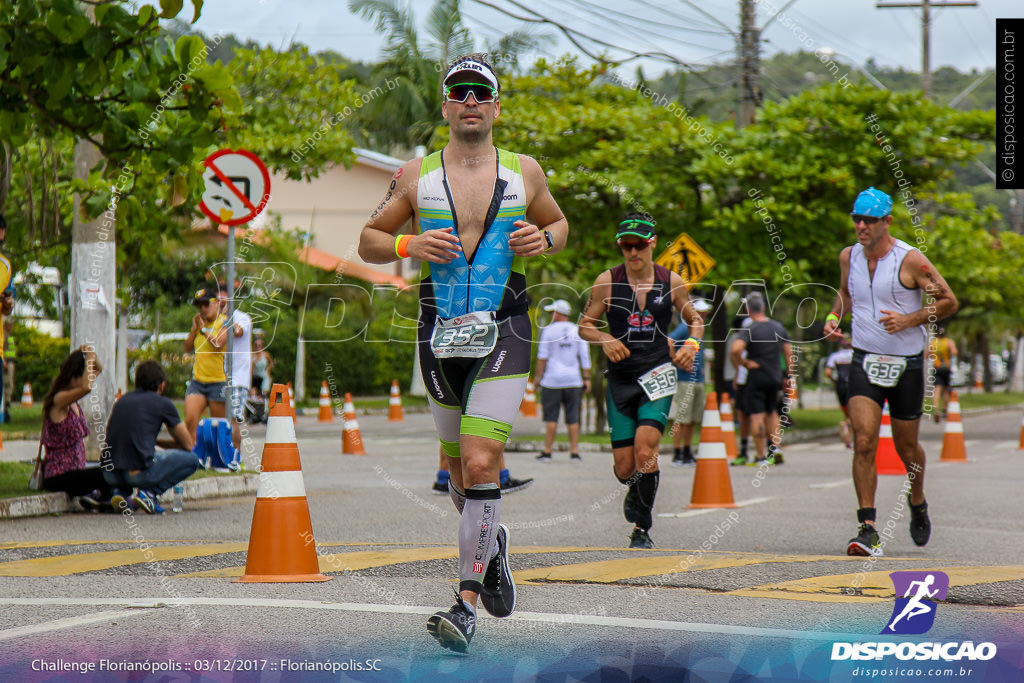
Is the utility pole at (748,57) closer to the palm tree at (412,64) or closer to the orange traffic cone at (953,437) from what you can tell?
the orange traffic cone at (953,437)

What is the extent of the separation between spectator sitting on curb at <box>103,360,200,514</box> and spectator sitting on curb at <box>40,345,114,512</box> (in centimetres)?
19

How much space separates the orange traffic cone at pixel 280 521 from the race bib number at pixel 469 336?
1.31 metres

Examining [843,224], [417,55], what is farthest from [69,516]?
[417,55]

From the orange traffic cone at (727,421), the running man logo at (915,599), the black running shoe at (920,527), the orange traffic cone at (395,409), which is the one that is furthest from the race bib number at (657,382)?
the orange traffic cone at (395,409)

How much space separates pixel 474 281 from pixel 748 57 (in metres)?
15.4

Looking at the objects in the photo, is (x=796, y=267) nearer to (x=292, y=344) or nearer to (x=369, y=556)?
(x=369, y=556)

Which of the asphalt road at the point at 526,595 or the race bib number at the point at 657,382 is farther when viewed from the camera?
the race bib number at the point at 657,382

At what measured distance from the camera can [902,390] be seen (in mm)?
7629

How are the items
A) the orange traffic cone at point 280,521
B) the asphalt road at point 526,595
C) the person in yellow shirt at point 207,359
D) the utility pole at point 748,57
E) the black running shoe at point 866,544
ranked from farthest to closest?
the utility pole at point 748,57 → the person in yellow shirt at point 207,359 → the black running shoe at point 866,544 → the orange traffic cone at point 280,521 → the asphalt road at point 526,595

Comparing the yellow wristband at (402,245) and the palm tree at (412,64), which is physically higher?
the palm tree at (412,64)

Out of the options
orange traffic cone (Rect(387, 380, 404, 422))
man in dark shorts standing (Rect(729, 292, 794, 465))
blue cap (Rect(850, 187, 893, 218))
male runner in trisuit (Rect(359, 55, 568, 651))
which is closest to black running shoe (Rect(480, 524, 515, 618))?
male runner in trisuit (Rect(359, 55, 568, 651))

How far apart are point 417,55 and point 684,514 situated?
107ft

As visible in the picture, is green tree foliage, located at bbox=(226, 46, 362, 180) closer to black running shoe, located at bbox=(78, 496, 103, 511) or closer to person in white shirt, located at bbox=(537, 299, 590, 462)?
person in white shirt, located at bbox=(537, 299, 590, 462)

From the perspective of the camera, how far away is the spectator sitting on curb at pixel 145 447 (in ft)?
31.3
